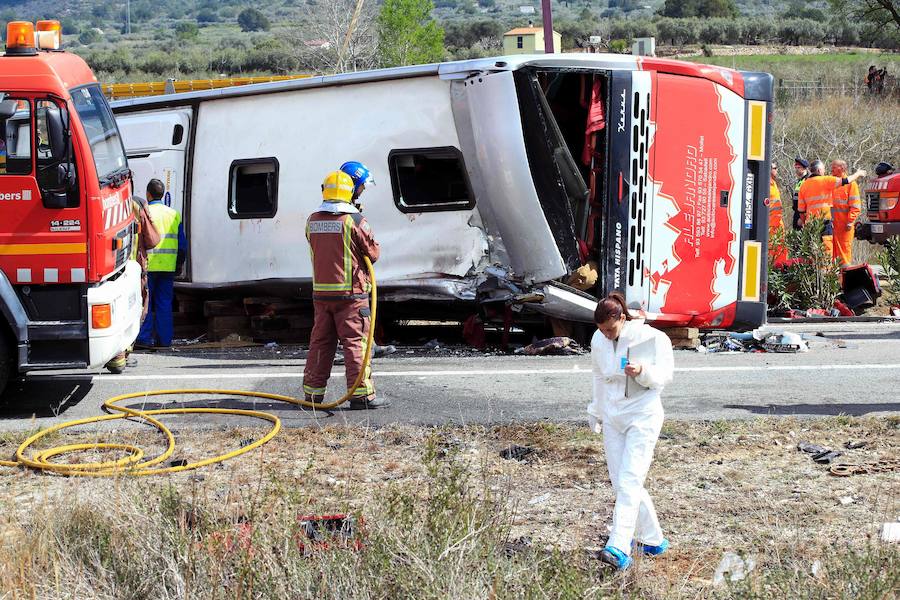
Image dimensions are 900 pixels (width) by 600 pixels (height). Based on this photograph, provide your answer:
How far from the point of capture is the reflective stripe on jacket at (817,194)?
13.9 m

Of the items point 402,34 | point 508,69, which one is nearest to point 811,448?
point 508,69

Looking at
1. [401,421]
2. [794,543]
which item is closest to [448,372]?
[401,421]

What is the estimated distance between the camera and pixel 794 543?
5227mm

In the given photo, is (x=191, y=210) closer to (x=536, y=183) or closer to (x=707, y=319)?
(x=536, y=183)

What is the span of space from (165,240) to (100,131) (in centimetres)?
260

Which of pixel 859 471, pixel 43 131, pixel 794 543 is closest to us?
pixel 794 543

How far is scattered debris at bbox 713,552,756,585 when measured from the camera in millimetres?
4828

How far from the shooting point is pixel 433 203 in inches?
402

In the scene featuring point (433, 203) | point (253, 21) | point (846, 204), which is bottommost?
point (846, 204)

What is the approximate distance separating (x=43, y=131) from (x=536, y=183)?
14.2 feet

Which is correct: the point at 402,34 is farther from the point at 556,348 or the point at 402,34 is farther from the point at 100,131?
the point at 100,131

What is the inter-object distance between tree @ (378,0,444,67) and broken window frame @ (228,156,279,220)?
34991mm

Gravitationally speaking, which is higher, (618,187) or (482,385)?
(618,187)

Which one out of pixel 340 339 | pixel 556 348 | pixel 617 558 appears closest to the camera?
pixel 617 558
